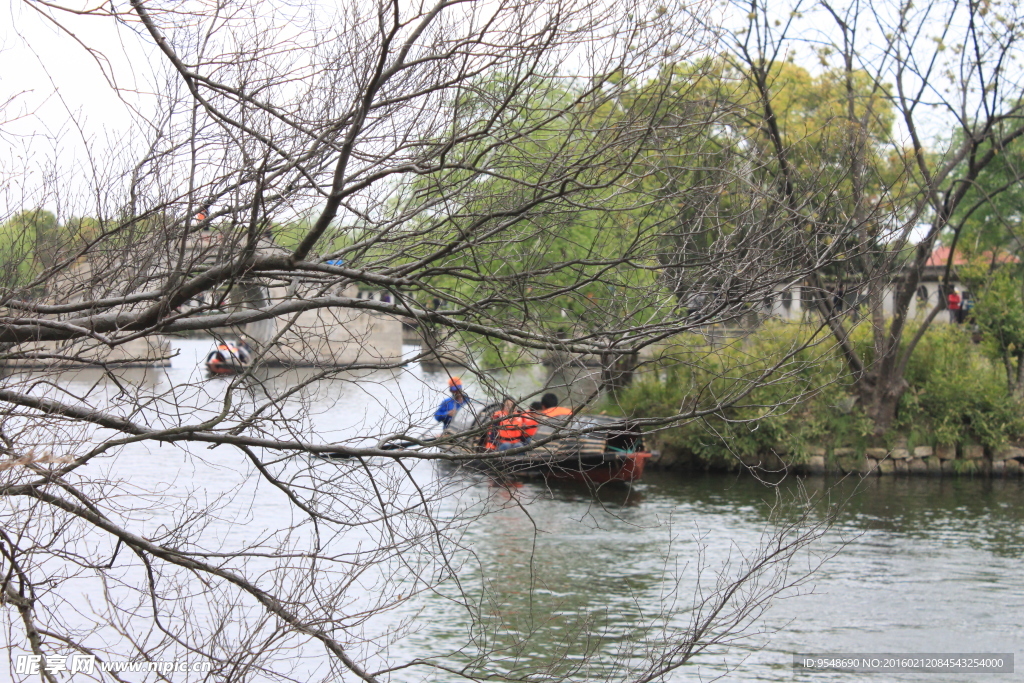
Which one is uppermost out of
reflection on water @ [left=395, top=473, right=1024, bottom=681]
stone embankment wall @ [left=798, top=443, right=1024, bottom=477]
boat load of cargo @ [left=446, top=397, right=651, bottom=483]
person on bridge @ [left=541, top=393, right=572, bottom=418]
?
person on bridge @ [left=541, top=393, right=572, bottom=418]

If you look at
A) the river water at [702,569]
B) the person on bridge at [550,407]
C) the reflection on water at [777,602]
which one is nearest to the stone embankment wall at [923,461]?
the river water at [702,569]

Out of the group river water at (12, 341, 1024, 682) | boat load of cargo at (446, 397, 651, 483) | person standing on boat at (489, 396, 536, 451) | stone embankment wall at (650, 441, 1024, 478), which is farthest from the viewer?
stone embankment wall at (650, 441, 1024, 478)

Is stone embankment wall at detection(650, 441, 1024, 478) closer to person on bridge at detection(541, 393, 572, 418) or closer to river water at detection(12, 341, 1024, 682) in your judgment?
river water at detection(12, 341, 1024, 682)

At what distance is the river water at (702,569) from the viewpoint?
1059cm

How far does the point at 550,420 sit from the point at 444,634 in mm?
6788

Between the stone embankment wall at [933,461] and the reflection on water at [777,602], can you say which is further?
the stone embankment wall at [933,461]

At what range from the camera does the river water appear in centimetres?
1059

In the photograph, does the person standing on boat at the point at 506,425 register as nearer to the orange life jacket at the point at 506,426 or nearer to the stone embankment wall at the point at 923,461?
the orange life jacket at the point at 506,426

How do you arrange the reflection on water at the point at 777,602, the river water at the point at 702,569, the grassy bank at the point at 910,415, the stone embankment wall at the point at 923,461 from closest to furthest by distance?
the river water at the point at 702,569 < the reflection on water at the point at 777,602 < the grassy bank at the point at 910,415 < the stone embankment wall at the point at 923,461

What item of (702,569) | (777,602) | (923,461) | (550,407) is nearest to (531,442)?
(550,407)

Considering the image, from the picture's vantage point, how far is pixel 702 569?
11594mm

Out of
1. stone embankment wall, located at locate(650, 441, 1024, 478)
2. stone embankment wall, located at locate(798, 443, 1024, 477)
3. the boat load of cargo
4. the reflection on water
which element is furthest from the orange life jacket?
stone embankment wall, located at locate(798, 443, 1024, 477)

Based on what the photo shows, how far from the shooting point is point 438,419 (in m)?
6.38

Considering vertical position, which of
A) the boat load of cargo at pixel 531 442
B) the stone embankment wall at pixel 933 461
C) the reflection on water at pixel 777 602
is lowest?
the reflection on water at pixel 777 602
